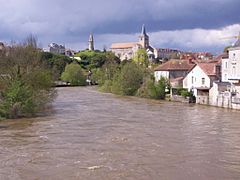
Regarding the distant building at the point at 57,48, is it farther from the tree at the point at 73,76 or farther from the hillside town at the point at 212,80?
the hillside town at the point at 212,80

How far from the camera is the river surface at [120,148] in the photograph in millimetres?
14987

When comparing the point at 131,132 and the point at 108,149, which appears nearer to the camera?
the point at 108,149

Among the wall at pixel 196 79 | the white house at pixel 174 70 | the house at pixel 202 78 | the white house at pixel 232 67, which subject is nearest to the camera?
the white house at pixel 232 67

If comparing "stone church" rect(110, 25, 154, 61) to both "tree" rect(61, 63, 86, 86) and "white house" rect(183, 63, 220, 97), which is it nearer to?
"tree" rect(61, 63, 86, 86)

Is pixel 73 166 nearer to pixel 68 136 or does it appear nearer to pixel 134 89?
pixel 68 136

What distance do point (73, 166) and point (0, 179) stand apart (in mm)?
2889

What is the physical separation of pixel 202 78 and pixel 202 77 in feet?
0.40

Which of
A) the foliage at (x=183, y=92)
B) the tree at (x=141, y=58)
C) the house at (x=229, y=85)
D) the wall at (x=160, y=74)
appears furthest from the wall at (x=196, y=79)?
the tree at (x=141, y=58)

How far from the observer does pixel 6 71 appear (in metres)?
33.4

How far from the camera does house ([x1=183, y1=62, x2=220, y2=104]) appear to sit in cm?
4619

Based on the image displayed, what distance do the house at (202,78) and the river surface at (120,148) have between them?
14519mm

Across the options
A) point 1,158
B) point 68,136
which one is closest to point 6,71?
point 68,136

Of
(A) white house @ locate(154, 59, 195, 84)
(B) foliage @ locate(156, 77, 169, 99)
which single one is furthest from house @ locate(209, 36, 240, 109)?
(A) white house @ locate(154, 59, 195, 84)

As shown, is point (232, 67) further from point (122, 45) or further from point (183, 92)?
point (122, 45)
